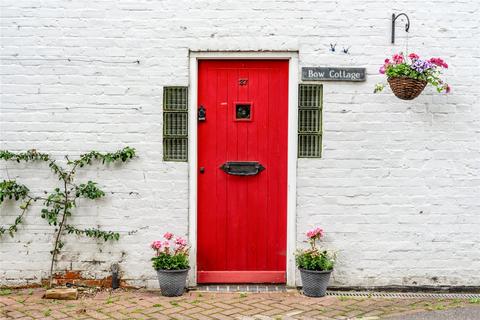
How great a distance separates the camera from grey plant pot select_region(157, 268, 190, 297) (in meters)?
6.00

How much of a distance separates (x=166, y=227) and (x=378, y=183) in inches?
89.1

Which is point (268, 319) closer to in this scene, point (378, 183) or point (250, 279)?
point (250, 279)

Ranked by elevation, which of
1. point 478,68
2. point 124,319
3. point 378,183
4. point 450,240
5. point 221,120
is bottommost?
point 124,319

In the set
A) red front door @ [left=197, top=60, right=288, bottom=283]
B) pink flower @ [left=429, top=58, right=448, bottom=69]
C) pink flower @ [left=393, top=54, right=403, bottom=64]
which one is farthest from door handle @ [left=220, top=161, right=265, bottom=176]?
pink flower @ [left=429, top=58, right=448, bottom=69]

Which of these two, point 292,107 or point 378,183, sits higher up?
point 292,107

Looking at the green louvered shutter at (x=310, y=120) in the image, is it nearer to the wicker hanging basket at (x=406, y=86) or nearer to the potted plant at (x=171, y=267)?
the wicker hanging basket at (x=406, y=86)

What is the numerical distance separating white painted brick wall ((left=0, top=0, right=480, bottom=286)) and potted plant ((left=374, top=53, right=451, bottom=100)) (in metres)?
0.37

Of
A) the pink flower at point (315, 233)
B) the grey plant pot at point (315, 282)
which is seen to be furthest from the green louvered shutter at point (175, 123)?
the grey plant pot at point (315, 282)

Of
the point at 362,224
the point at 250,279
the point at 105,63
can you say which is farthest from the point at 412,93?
the point at 105,63

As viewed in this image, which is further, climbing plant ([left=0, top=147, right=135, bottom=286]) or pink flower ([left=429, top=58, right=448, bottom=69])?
climbing plant ([left=0, top=147, right=135, bottom=286])

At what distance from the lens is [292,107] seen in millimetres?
6332

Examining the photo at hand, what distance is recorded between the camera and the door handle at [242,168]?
21.0 feet

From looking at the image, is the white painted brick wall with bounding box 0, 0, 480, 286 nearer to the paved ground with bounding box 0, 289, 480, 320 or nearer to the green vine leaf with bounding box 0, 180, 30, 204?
the green vine leaf with bounding box 0, 180, 30, 204

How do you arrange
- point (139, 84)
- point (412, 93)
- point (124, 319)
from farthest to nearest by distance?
point (139, 84) < point (412, 93) < point (124, 319)
